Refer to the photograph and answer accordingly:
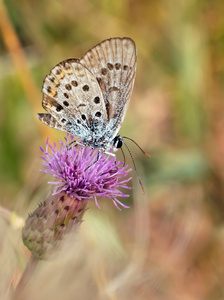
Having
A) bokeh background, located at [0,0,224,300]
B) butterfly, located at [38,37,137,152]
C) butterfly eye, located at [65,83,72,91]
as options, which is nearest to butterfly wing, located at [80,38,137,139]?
butterfly, located at [38,37,137,152]

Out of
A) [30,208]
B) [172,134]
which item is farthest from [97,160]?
[172,134]

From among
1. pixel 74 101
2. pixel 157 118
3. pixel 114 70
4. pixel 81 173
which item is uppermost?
pixel 114 70

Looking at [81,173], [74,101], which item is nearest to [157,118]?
[74,101]

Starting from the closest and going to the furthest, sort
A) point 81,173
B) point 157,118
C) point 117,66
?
1. point 81,173
2. point 117,66
3. point 157,118

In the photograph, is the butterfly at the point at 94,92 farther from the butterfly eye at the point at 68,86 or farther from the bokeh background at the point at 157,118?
the bokeh background at the point at 157,118

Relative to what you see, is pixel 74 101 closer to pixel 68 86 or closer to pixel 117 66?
pixel 68 86

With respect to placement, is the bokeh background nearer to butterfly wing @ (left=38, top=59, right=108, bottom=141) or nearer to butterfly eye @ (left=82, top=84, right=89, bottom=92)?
butterfly wing @ (left=38, top=59, right=108, bottom=141)

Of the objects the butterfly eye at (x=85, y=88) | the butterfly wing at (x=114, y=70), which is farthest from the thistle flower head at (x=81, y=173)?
the butterfly eye at (x=85, y=88)
